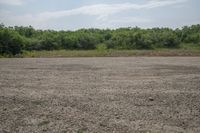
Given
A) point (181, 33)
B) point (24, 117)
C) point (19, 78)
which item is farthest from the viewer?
point (181, 33)

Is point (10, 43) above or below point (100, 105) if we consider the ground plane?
above

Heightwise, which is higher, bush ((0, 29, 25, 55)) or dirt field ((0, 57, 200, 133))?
bush ((0, 29, 25, 55))

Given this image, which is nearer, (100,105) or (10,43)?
(100,105)

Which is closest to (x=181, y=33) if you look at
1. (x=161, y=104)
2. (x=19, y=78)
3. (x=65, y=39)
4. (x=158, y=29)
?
(x=158, y=29)

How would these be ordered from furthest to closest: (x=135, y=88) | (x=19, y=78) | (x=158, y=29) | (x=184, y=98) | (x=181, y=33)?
(x=158, y=29) → (x=181, y=33) → (x=19, y=78) → (x=135, y=88) → (x=184, y=98)

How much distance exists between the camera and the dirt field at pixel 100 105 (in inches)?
298

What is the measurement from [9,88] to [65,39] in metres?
34.6

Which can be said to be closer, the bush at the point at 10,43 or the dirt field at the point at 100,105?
the dirt field at the point at 100,105

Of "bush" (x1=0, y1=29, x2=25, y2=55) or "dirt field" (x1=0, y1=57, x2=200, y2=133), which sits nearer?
"dirt field" (x1=0, y1=57, x2=200, y2=133)

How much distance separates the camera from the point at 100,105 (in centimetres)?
951

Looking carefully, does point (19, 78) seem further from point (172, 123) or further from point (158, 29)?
point (158, 29)

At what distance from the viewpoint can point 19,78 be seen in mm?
15211

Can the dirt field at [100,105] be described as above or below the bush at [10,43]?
below

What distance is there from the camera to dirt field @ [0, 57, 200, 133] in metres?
7.57
